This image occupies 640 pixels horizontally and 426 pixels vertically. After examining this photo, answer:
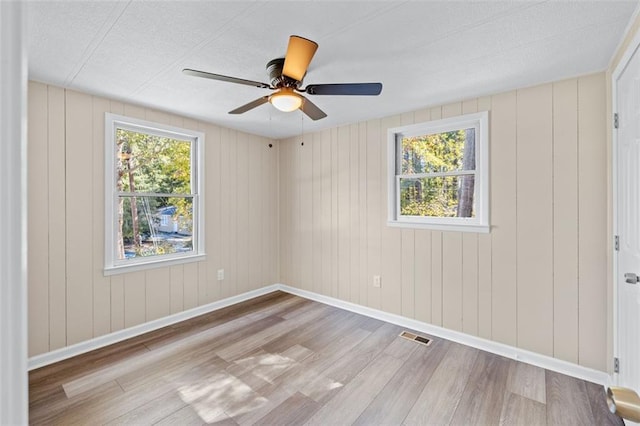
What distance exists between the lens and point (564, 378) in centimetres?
234

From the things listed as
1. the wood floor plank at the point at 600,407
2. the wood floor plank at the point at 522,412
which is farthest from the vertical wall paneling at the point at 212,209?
the wood floor plank at the point at 600,407

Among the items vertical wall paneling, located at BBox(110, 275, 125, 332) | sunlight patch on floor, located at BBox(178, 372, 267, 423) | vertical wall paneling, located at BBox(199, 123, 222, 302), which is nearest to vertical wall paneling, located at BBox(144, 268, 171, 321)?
vertical wall paneling, located at BBox(110, 275, 125, 332)

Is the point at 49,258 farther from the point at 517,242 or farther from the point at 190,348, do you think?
the point at 517,242

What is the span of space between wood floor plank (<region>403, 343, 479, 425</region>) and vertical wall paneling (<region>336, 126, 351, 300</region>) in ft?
4.85

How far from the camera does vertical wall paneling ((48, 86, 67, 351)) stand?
8.38 feet

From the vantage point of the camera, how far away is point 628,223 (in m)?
1.81

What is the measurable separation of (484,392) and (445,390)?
280mm

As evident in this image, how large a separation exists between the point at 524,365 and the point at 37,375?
4.04 meters

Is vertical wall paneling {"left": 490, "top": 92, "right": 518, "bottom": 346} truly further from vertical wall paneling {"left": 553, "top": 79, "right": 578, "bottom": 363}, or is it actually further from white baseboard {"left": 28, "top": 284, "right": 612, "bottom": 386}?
vertical wall paneling {"left": 553, "top": 79, "right": 578, "bottom": 363}

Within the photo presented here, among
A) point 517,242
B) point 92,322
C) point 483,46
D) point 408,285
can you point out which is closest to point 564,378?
point 517,242

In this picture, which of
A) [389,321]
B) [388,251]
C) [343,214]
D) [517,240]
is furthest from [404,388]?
[343,214]

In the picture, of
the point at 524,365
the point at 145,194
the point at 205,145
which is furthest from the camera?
the point at 205,145

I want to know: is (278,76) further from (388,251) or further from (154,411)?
(154,411)

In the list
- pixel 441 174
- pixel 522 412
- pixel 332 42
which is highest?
pixel 332 42
